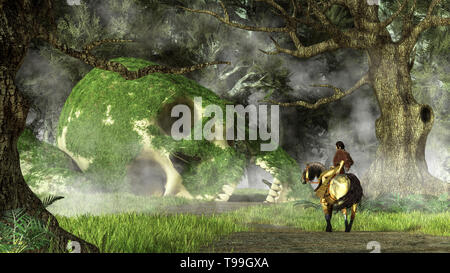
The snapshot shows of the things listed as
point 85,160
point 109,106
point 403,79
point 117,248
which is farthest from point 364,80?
point 117,248

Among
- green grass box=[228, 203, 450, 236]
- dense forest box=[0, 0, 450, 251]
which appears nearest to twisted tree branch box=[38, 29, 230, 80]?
green grass box=[228, 203, 450, 236]

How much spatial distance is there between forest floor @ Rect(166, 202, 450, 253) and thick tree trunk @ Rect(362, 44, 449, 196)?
15.7 ft

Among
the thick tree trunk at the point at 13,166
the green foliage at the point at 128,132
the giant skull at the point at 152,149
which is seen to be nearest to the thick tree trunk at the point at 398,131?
the giant skull at the point at 152,149

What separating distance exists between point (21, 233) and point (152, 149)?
378 inches

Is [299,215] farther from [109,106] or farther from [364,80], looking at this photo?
[109,106]

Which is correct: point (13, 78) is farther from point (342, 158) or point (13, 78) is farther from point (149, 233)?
point (342, 158)

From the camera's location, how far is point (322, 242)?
6641mm

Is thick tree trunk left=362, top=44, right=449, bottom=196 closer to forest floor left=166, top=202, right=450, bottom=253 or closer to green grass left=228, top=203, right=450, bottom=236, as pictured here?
green grass left=228, top=203, right=450, bottom=236

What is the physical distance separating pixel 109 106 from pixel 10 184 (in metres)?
10.2

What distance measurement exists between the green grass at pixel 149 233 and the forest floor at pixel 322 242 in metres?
0.26

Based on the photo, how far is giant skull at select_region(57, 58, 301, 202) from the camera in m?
14.0

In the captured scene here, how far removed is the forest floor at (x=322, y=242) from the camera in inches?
236

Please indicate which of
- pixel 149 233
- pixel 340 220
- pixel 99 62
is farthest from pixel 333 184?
pixel 99 62

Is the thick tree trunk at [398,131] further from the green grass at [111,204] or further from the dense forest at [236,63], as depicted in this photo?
the green grass at [111,204]
